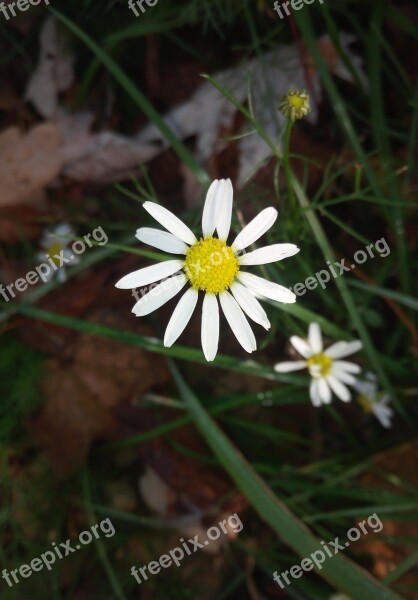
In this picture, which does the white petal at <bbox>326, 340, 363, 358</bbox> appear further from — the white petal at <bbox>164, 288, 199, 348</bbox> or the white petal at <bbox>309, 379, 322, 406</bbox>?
the white petal at <bbox>164, 288, 199, 348</bbox>

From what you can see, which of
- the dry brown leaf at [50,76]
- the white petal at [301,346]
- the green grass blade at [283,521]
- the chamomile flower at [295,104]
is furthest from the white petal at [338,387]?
the dry brown leaf at [50,76]

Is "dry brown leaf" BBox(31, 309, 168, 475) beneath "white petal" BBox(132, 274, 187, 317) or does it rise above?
above

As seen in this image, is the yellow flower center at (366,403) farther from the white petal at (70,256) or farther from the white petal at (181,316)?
the white petal at (70,256)

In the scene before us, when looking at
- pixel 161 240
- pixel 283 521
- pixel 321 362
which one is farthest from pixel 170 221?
pixel 283 521

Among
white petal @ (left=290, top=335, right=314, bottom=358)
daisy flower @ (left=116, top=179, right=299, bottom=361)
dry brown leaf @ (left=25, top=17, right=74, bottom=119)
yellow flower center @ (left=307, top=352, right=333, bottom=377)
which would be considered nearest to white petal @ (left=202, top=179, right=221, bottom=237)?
daisy flower @ (left=116, top=179, right=299, bottom=361)

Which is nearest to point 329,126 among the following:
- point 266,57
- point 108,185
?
point 266,57

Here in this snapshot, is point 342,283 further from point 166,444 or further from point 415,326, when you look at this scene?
point 166,444
